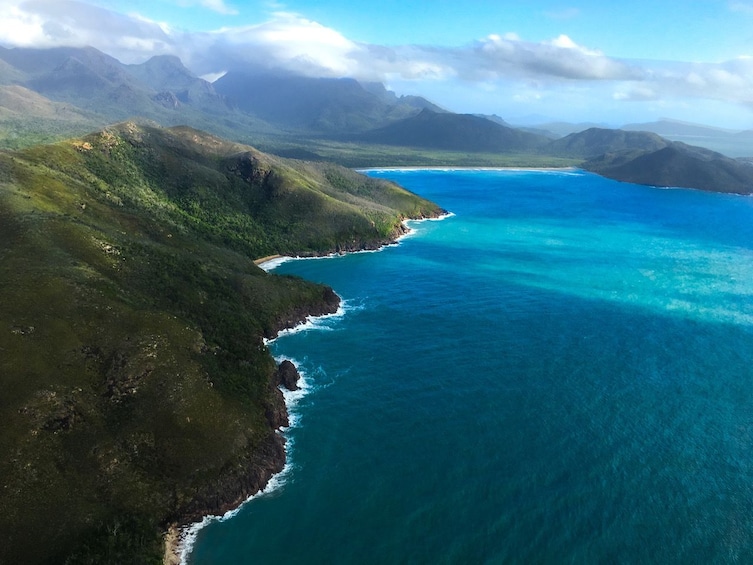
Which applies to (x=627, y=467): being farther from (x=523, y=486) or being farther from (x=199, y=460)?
(x=199, y=460)

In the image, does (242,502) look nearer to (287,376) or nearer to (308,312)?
(287,376)

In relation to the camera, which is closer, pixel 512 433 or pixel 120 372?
pixel 120 372

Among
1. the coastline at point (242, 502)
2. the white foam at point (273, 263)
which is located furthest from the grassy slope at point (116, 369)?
the white foam at point (273, 263)

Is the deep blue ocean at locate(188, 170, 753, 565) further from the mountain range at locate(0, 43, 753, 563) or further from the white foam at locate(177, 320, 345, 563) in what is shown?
the mountain range at locate(0, 43, 753, 563)

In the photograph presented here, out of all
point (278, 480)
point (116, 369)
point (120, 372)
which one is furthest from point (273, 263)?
point (278, 480)

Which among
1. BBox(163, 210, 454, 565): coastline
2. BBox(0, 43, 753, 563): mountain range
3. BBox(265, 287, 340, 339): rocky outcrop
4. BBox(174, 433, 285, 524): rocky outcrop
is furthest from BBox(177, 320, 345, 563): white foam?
BBox(265, 287, 340, 339): rocky outcrop

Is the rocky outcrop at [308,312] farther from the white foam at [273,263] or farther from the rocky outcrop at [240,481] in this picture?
the rocky outcrop at [240,481]

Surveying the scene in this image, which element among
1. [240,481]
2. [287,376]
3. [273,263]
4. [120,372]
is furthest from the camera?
[273,263]
